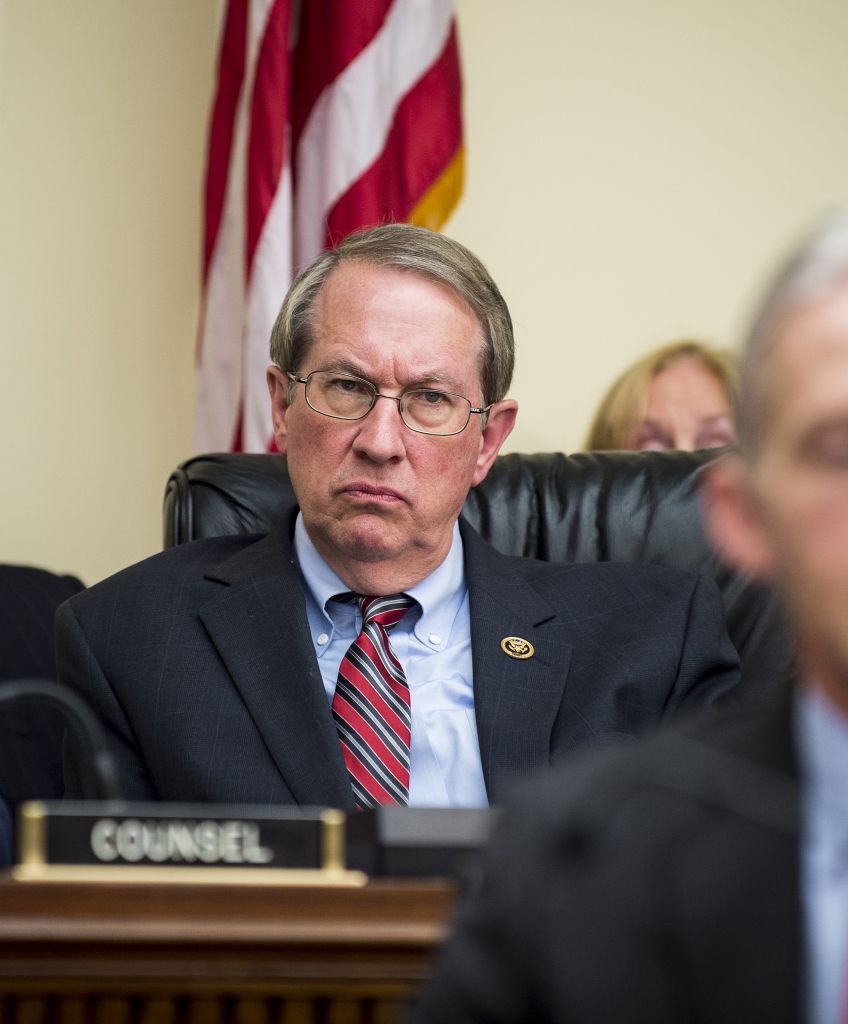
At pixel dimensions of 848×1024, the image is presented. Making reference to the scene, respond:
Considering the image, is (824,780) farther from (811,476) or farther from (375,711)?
(375,711)

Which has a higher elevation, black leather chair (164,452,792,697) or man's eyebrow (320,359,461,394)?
man's eyebrow (320,359,461,394)

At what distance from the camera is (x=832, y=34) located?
12.2 ft

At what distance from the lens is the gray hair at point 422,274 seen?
220 cm

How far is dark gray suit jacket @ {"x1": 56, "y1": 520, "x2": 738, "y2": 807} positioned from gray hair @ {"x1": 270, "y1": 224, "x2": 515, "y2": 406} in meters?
0.28

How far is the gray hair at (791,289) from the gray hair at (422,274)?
1.44 m

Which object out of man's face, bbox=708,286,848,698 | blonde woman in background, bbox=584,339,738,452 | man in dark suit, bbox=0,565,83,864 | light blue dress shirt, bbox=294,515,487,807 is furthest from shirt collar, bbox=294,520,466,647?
man's face, bbox=708,286,848,698

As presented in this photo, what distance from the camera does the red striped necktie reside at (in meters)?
1.95

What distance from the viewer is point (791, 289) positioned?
76 centimetres

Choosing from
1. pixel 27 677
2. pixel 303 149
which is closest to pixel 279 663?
pixel 27 677

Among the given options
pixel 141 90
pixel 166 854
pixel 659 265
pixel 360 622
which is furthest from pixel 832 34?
pixel 166 854

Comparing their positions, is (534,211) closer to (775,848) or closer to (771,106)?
(771,106)

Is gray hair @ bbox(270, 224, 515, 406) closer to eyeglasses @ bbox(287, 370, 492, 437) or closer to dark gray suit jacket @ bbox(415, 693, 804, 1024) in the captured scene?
eyeglasses @ bbox(287, 370, 492, 437)

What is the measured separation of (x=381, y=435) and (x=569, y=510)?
0.54 meters

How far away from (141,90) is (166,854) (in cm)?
278
